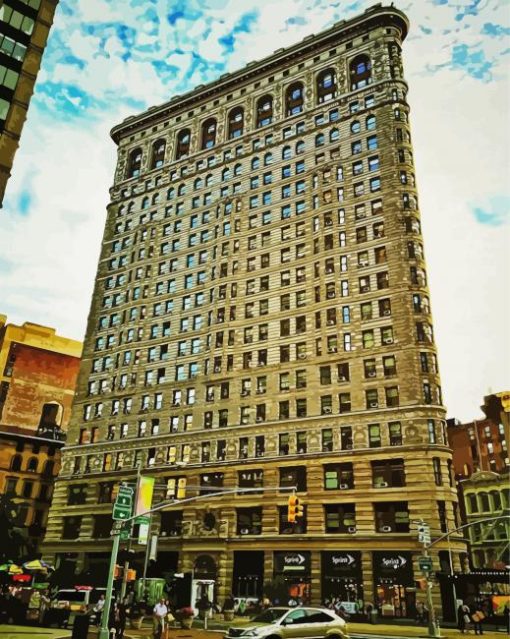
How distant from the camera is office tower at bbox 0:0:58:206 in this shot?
4288 centimetres

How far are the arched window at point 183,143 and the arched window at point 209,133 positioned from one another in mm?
2709

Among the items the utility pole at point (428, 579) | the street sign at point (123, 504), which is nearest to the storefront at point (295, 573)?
the utility pole at point (428, 579)

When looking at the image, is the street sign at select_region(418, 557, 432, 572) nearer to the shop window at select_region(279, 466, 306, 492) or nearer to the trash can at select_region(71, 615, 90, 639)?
the shop window at select_region(279, 466, 306, 492)

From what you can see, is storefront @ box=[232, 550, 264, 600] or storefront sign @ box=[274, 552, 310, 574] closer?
storefront sign @ box=[274, 552, 310, 574]

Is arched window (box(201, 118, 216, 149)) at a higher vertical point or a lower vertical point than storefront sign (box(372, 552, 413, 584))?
higher

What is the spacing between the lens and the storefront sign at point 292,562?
46.9 m

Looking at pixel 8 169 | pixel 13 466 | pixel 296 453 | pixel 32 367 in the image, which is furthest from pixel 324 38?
pixel 13 466

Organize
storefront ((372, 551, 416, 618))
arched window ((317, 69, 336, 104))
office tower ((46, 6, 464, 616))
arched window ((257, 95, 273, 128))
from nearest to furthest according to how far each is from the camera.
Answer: storefront ((372, 551, 416, 618))
office tower ((46, 6, 464, 616))
arched window ((317, 69, 336, 104))
arched window ((257, 95, 273, 128))

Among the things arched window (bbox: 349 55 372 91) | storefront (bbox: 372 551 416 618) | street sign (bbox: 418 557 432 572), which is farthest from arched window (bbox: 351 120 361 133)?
street sign (bbox: 418 557 432 572)

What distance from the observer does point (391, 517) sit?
45.2 meters

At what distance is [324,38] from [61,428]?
66.9 metres

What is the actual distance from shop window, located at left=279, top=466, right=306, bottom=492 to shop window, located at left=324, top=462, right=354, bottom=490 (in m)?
2.26

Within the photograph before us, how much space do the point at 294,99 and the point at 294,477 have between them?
163 feet

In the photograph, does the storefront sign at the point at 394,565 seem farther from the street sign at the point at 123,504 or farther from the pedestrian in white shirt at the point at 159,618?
the street sign at the point at 123,504
